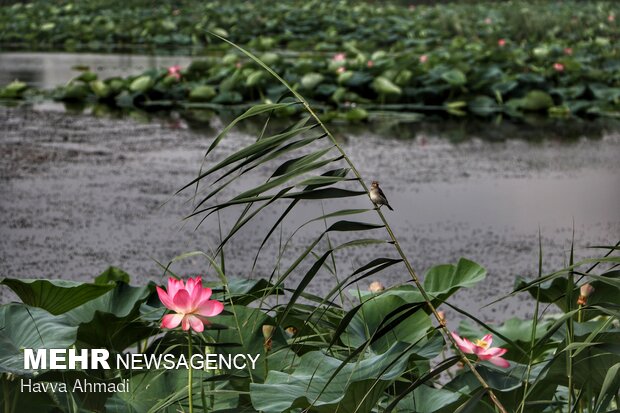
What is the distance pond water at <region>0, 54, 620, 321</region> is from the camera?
351 centimetres

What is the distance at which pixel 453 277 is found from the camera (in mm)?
2102

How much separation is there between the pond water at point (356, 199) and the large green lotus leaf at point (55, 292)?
23.3 inches

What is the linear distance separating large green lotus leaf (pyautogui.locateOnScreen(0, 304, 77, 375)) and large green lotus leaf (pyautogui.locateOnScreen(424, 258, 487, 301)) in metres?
0.65

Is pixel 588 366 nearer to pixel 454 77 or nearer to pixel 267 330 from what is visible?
pixel 267 330

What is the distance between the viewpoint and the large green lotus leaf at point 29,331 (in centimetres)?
168

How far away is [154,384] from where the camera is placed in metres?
1.68

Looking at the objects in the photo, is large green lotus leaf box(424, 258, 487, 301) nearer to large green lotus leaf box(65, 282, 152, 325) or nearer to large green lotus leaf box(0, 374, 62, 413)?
large green lotus leaf box(65, 282, 152, 325)

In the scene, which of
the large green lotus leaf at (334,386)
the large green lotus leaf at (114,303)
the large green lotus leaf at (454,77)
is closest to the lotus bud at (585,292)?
the large green lotus leaf at (334,386)

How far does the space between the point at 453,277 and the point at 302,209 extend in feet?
7.11

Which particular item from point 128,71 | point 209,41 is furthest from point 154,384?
point 209,41

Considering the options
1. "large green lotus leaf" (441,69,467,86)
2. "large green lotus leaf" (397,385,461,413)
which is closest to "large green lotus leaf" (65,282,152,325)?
"large green lotus leaf" (397,385,461,413)

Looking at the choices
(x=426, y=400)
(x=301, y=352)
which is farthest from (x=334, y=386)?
(x=301, y=352)

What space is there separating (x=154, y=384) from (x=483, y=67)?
6.19 meters

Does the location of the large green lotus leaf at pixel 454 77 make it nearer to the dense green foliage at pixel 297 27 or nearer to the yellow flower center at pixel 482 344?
the dense green foliage at pixel 297 27
